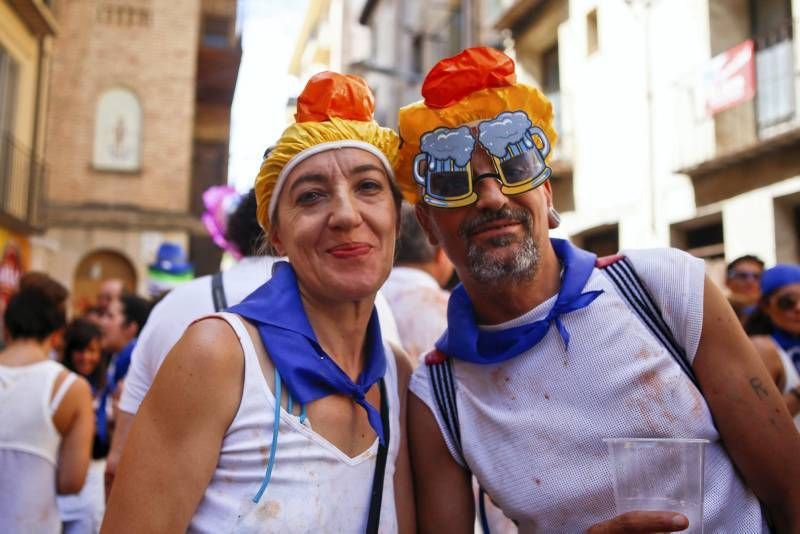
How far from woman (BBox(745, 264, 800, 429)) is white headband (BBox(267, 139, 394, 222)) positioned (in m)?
2.84

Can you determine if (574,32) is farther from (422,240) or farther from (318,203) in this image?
(318,203)

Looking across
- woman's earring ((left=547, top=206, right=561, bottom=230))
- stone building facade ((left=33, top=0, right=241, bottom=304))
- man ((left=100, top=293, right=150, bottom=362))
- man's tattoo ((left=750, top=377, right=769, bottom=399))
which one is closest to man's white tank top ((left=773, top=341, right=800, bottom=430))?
man's tattoo ((left=750, top=377, right=769, bottom=399))

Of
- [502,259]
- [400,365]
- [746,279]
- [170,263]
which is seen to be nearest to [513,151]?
[502,259]

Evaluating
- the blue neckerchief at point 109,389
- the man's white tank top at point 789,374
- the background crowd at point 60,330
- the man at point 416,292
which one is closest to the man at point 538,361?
the background crowd at point 60,330

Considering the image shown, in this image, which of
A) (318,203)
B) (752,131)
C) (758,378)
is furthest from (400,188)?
(752,131)

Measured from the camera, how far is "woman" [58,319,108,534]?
4.73m

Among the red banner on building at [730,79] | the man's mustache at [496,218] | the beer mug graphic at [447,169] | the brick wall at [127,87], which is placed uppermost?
the brick wall at [127,87]

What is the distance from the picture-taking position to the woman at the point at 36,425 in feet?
14.1

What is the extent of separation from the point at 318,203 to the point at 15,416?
2.77 metres

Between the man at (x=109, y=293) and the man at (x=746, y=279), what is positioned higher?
the man at (x=746, y=279)

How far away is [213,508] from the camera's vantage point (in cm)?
207

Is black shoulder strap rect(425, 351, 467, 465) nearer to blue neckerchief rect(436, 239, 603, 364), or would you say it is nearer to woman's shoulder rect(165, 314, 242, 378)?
blue neckerchief rect(436, 239, 603, 364)

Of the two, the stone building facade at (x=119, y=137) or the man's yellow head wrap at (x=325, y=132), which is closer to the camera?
the man's yellow head wrap at (x=325, y=132)

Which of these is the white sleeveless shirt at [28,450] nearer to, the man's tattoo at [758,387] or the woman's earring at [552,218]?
the woman's earring at [552,218]
